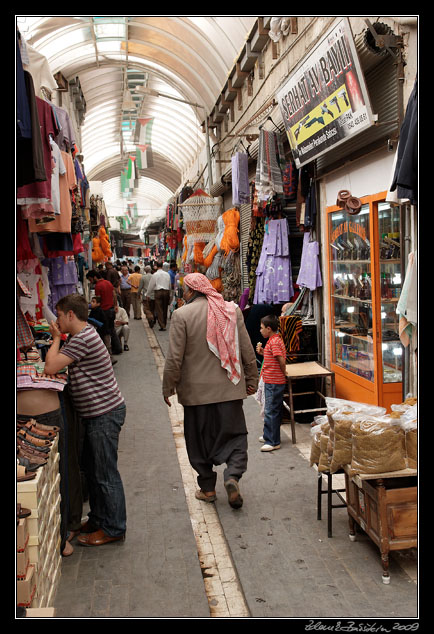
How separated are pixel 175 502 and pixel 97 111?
2137 cm

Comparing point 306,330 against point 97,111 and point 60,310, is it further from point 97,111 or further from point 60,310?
point 97,111

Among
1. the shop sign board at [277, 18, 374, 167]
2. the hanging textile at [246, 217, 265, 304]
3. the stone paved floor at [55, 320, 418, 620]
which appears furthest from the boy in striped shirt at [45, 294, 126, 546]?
the hanging textile at [246, 217, 265, 304]

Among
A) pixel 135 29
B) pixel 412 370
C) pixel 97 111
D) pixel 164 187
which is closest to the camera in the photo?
pixel 412 370

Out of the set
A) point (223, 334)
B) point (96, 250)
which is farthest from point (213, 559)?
point (96, 250)

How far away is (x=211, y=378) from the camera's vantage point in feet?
16.6

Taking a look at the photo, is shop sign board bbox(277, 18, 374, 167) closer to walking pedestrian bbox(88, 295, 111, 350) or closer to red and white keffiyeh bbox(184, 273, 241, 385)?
red and white keffiyeh bbox(184, 273, 241, 385)

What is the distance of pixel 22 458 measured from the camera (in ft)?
11.1

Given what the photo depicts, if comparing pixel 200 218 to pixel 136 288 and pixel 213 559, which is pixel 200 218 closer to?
pixel 136 288

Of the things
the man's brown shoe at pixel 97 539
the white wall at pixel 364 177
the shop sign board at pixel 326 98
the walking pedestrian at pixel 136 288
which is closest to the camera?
the man's brown shoe at pixel 97 539

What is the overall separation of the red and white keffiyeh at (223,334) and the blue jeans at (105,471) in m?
0.99

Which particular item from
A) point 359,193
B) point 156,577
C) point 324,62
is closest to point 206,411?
point 156,577

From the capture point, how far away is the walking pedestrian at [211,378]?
16.6 feet

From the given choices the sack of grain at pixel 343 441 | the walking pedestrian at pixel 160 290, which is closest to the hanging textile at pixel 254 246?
the walking pedestrian at pixel 160 290

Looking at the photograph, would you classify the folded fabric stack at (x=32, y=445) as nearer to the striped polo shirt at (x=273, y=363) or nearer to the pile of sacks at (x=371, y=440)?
the pile of sacks at (x=371, y=440)
